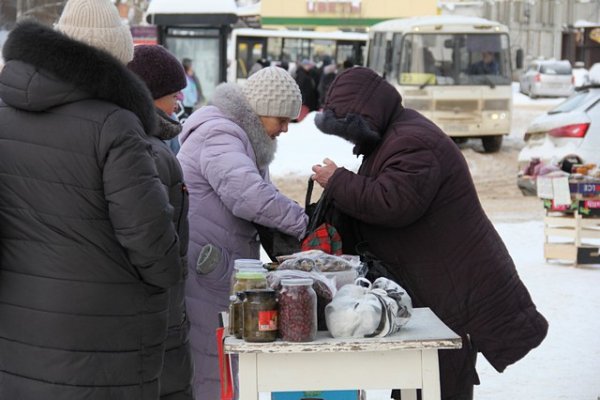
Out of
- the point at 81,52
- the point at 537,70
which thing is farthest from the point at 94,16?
the point at 537,70

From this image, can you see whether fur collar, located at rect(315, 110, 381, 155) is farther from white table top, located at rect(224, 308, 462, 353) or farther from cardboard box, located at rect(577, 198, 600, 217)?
cardboard box, located at rect(577, 198, 600, 217)

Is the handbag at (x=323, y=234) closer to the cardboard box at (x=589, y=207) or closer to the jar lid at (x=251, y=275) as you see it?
the jar lid at (x=251, y=275)

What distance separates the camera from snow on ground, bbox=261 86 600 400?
21.6ft

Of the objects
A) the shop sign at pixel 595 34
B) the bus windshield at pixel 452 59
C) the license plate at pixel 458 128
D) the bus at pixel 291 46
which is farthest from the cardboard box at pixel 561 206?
the shop sign at pixel 595 34

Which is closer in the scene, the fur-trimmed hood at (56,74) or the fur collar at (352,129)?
the fur-trimmed hood at (56,74)

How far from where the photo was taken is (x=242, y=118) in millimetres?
4949

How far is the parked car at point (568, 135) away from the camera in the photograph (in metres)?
15.2

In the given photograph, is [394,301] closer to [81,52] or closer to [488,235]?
[488,235]

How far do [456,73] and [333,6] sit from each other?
31276 mm

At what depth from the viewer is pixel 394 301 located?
12.4ft

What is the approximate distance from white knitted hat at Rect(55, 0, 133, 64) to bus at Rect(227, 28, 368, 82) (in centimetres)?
3280

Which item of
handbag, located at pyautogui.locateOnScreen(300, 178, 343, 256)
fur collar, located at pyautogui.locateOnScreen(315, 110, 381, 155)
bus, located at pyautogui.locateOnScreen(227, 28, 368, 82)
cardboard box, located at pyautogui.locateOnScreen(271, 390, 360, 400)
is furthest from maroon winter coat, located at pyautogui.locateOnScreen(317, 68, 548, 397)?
bus, located at pyautogui.locateOnScreen(227, 28, 368, 82)

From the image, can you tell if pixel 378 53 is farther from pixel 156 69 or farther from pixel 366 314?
pixel 366 314

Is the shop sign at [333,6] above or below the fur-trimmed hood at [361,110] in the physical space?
below
